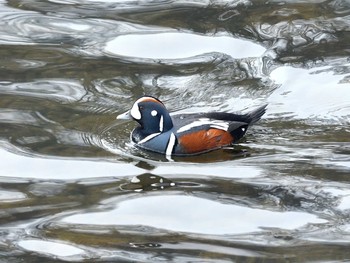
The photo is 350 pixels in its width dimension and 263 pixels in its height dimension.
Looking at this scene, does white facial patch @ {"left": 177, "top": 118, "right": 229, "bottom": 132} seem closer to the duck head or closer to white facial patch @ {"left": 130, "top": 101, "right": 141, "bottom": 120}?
the duck head

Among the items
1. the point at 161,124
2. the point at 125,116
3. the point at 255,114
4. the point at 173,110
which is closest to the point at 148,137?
the point at 161,124

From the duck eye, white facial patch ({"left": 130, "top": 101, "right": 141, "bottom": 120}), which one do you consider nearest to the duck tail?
the duck eye

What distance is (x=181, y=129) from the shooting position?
8.64 m

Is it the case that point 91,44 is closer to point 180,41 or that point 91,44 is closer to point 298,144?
point 180,41

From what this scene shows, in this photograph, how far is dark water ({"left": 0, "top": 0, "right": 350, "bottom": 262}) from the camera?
6.87 metres

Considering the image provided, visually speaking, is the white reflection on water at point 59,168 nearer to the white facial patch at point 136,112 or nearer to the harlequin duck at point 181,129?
the harlequin duck at point 181,129

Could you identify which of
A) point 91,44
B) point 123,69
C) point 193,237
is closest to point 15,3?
point 91,44

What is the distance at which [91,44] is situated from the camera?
10.8 meters

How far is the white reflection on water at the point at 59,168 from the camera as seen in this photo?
8000mm

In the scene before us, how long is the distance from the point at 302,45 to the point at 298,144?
2.38 metres

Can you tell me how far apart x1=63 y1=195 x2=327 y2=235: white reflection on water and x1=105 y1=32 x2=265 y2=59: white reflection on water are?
3.31 meters

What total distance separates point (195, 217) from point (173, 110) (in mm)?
2442

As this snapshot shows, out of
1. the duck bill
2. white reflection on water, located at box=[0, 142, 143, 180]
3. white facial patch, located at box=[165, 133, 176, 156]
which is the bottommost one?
white reflection on water, located at box=[0, 142, 143, 180]

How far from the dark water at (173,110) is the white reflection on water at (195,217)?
0.01m
